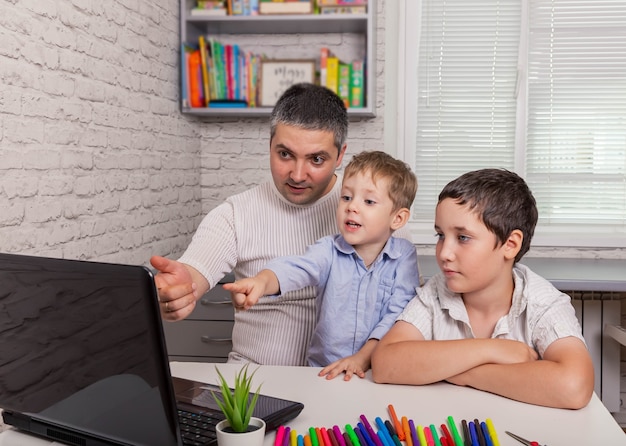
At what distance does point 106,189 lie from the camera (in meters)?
2.48

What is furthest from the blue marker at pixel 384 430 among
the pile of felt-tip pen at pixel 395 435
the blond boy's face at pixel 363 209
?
the blond boy's face at pixel 363 209

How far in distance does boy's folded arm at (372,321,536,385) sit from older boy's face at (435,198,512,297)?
5.4 inches

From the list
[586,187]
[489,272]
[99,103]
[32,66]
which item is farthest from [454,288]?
[586,187]

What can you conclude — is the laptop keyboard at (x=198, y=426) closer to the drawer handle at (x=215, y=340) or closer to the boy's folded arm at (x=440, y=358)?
the boy's folded arm at (x=440, y=358)

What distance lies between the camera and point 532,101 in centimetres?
344

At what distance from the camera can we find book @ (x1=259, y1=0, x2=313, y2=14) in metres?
3.21

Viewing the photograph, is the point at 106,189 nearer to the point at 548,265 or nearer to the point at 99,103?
the point at 99,103

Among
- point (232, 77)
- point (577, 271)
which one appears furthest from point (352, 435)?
point (232, 77)

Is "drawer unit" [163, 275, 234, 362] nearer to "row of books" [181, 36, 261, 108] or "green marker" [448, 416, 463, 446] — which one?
"row of books" [181, 36, 261, 108]

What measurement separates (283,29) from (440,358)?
8.16ft

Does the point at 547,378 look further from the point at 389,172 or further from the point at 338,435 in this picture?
the point at 389,172

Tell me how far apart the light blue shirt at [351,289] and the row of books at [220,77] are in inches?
70.7

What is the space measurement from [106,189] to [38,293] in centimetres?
162

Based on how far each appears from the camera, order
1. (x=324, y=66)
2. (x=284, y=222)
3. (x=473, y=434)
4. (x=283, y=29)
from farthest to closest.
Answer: (x=283, y=29)
(x=324, y=66)
(x=284, y=222)
(x=473, y=434)
